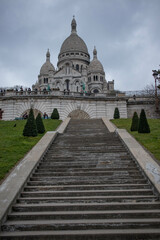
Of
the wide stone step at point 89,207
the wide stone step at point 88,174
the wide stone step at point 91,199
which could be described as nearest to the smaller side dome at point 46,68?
the wide stone step at point 88,174

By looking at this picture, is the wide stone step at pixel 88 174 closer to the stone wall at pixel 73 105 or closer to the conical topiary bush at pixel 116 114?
the conical topiary bush at pixel 116 114

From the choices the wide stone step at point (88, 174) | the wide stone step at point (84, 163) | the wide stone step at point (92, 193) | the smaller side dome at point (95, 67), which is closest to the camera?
the wide stone step at point (92, 193)

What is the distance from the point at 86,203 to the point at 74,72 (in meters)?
67.3

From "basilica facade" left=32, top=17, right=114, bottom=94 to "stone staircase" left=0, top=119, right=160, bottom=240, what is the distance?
5667cm

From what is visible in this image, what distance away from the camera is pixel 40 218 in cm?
718

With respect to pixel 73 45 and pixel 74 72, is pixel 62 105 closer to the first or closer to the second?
pixel 74 72

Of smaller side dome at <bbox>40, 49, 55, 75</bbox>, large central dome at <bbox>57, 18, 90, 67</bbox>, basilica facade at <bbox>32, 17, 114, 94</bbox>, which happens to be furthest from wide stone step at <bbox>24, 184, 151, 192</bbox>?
large central dome at <bbox>57, 18, 90, 67</bbox>

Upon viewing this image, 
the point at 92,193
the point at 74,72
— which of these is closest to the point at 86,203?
the point at 92,193

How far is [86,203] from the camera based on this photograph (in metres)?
7.78

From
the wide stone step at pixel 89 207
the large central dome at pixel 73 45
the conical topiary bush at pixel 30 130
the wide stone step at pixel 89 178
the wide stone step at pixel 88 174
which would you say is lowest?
the wide stone step at pixel 89 207

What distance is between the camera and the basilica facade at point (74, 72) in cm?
7106

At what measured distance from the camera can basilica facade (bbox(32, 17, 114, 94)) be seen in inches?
2798

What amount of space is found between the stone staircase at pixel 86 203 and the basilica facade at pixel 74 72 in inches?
2231

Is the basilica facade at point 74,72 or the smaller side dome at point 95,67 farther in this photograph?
the smaller side dome at point 95,67
